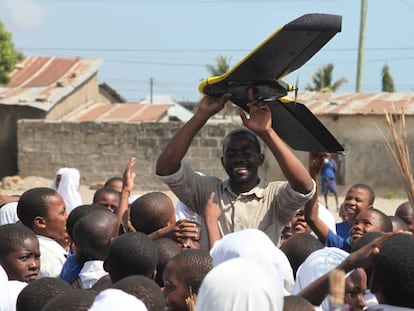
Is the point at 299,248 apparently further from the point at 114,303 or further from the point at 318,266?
the point at 114,303

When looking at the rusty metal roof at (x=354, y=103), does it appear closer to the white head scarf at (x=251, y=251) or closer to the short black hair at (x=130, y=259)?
the short black hair at (x=130, y=259)

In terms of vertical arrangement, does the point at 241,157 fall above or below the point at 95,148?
above

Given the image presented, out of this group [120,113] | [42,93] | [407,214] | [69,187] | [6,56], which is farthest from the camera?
[6,56]

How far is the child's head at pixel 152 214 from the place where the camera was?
539 cm

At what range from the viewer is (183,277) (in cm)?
344

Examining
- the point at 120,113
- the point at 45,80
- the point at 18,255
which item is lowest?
the point at 18,255

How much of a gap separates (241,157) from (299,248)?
26.6 inches

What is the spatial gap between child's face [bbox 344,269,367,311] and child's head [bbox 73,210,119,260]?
1624mm

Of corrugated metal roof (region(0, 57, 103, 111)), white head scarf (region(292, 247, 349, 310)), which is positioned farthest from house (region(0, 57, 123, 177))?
white head scarf (region(292, 247, 349, 310))

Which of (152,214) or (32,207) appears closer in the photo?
(152,214)

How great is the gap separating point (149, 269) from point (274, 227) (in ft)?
2.59

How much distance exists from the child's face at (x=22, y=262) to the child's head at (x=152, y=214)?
94cm

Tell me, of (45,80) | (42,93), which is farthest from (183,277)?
(45,80)

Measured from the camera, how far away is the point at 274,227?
455 centimetres
